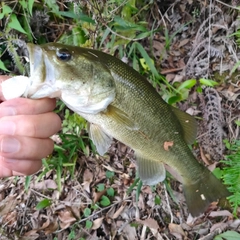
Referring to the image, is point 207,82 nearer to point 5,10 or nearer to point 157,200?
point 157,200

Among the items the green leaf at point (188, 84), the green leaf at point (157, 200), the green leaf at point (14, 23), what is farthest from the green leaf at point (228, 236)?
the green leaf at point (14, 23)

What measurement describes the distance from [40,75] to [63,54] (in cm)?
17

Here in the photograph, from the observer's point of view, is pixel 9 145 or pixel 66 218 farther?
pixel 66 218

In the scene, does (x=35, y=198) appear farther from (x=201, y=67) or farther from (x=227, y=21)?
(x=227, y=21)

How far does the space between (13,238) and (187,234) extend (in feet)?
5.12

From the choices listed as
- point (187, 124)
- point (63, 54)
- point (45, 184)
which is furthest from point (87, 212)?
point (63, 54)

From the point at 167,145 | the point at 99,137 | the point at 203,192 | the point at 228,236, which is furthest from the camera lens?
the point at 228,236

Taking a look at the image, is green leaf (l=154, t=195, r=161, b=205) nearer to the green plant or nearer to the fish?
the green plant

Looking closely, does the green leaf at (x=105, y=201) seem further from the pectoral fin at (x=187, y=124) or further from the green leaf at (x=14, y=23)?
the green leaf at (x=14, y=23)

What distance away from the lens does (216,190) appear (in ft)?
7.72

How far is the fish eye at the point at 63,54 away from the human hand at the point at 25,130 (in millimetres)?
209

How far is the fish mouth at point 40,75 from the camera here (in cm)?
152

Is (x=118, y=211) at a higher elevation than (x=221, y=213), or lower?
lower

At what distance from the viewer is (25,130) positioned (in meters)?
1.54
